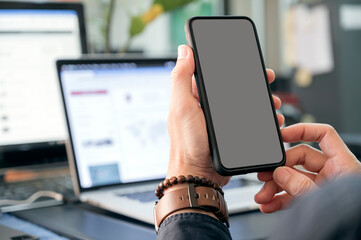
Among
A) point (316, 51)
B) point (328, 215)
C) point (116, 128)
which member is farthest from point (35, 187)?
point (316, 51)

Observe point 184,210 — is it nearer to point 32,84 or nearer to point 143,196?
point 143,196

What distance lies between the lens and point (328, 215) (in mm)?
212

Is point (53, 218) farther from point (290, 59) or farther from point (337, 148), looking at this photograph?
point (290, 59)

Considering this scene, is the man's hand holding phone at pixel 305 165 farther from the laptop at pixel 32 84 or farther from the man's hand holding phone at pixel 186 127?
the laptop at pixel 32 84

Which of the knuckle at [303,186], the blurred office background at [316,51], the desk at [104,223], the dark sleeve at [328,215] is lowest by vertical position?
the blurred office background at [316,51]

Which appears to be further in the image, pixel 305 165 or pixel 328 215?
pixel 305 165

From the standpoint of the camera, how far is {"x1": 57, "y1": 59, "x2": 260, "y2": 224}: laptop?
822mm

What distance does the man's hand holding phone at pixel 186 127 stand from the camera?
1.76 ft

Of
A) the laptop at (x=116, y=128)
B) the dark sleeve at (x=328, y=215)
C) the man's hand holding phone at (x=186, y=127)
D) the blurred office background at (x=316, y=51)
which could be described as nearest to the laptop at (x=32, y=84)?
the laptop at (x=116, y=128)

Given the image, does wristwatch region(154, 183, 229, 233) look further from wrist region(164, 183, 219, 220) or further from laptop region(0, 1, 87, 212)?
laptop region(0, 1, 87, 212)

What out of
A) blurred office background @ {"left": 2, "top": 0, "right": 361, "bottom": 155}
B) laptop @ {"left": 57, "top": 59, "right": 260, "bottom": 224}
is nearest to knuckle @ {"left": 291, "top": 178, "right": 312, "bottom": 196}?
laptop @ {"left": 57, "top": 59, "right": 260, "bottom": 224}

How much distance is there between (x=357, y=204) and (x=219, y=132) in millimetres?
330

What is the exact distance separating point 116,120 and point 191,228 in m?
0.46

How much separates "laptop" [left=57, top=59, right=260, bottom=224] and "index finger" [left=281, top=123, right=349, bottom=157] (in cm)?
20
